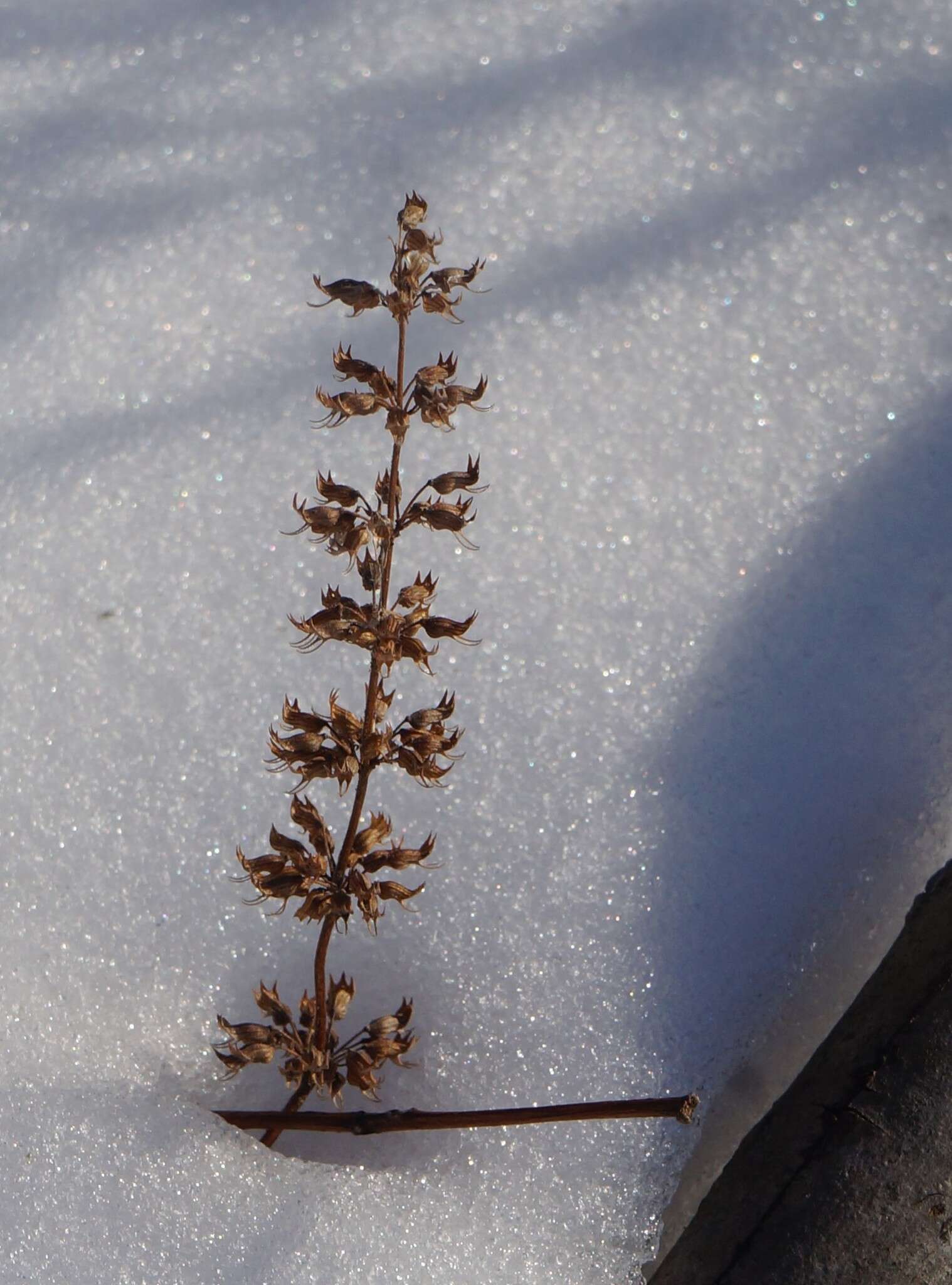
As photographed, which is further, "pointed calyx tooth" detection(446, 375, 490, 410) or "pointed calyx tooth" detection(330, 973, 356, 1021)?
"pointed calyx tooth" detection(330, 973, 356, 1021)

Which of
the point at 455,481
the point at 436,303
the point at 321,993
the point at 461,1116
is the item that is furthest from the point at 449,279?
the point at 461,1116

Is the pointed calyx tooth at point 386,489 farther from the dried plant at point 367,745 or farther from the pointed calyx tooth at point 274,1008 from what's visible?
the pointed calyx tooth at point 274,1008

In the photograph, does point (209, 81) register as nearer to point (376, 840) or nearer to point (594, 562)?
point (594, 562)

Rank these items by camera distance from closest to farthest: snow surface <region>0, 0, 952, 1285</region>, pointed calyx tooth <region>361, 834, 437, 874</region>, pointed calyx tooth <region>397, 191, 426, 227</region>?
pointed calyx tooth <region>397, 191, 426, 227</region>, pointed calyx tooth <region>361, 834, 437, 874</region>, snow surface <region>0, 0, 952, 1285</region>

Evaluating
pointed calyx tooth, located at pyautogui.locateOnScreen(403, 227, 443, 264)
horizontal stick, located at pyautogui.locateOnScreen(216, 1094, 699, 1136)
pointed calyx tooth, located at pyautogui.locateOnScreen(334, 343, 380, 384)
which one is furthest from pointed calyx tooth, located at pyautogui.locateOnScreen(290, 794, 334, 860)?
pointed calyx tooth, located at pyautogui.locateOnScreen(403, 227, 443, 264)

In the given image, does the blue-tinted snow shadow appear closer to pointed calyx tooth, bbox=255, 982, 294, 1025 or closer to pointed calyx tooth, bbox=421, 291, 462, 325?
pointed calyx tooth, bbox=255, 982, 294, 1025

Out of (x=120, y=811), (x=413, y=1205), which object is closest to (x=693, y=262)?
(x=120, y=811)

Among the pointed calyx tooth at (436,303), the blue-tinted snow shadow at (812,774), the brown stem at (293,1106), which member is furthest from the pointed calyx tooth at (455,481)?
the brown stem at (293,1106)
